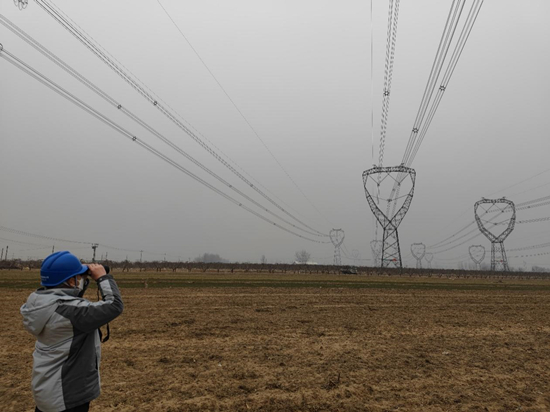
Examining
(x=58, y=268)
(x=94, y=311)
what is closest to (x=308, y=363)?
(x=94, y=311)

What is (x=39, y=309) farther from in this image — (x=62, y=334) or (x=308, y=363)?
(x=308, y=363)

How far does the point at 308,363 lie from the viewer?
344 inches

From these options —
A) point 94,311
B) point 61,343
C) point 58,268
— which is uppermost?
point 58,268

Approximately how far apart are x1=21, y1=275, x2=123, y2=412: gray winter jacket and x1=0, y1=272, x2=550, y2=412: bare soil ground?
3.84 m

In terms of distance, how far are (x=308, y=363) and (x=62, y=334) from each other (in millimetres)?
7234

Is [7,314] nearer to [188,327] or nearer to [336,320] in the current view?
[188,327]

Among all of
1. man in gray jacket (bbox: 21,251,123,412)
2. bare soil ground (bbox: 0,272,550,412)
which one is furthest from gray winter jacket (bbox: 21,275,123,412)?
bare soil ground (bbox: 0,272,550,412)

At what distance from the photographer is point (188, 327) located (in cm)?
1295

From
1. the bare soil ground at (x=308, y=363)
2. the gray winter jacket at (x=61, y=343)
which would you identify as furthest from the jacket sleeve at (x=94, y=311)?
the bare soil ground at (x=308, y=363)

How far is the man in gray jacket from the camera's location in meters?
2.80

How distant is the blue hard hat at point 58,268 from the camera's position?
293 centimetres

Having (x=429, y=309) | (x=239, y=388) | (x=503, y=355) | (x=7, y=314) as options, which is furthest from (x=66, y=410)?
(x=429, y=309)

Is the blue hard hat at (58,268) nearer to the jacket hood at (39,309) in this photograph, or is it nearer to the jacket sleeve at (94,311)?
the jacket hood at (39,309)

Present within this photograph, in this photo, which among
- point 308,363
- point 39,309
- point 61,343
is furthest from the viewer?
point 308,363
